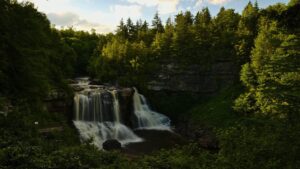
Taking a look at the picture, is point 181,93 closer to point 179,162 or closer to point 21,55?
point 21,55

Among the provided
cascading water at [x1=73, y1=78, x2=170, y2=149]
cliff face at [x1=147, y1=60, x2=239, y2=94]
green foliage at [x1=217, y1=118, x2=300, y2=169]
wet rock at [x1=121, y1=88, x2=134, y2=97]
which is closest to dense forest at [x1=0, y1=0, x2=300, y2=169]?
green foliage at [x1=217, y1=118, x2=300, y2=169]

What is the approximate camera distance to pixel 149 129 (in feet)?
157

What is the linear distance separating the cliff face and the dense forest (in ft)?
2.43

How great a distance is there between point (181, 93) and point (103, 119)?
18964 mm

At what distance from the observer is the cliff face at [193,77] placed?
5656cm

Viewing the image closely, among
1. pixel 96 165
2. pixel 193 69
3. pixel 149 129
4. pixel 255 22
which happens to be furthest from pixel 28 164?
pixel 255 22

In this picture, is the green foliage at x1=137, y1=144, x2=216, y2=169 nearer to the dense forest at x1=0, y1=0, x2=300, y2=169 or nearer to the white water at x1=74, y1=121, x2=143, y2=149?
the dense forest at x1=0, y1=0, x2=300, y2=169

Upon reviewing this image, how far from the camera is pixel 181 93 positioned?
2304 inches

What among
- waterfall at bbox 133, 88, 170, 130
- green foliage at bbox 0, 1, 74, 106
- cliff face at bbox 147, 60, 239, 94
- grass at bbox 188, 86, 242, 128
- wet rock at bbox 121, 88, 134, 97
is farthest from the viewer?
cliff face at bbox 147, 60, 239, 94

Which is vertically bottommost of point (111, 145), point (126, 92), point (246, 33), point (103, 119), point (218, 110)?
point (111, 145)

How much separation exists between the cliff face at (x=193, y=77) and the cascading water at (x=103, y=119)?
34.5 ft

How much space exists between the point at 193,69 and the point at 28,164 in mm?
47778

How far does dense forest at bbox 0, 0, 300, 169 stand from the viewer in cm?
1084

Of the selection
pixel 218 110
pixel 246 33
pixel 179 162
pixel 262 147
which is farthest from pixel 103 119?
pixel 262 147
